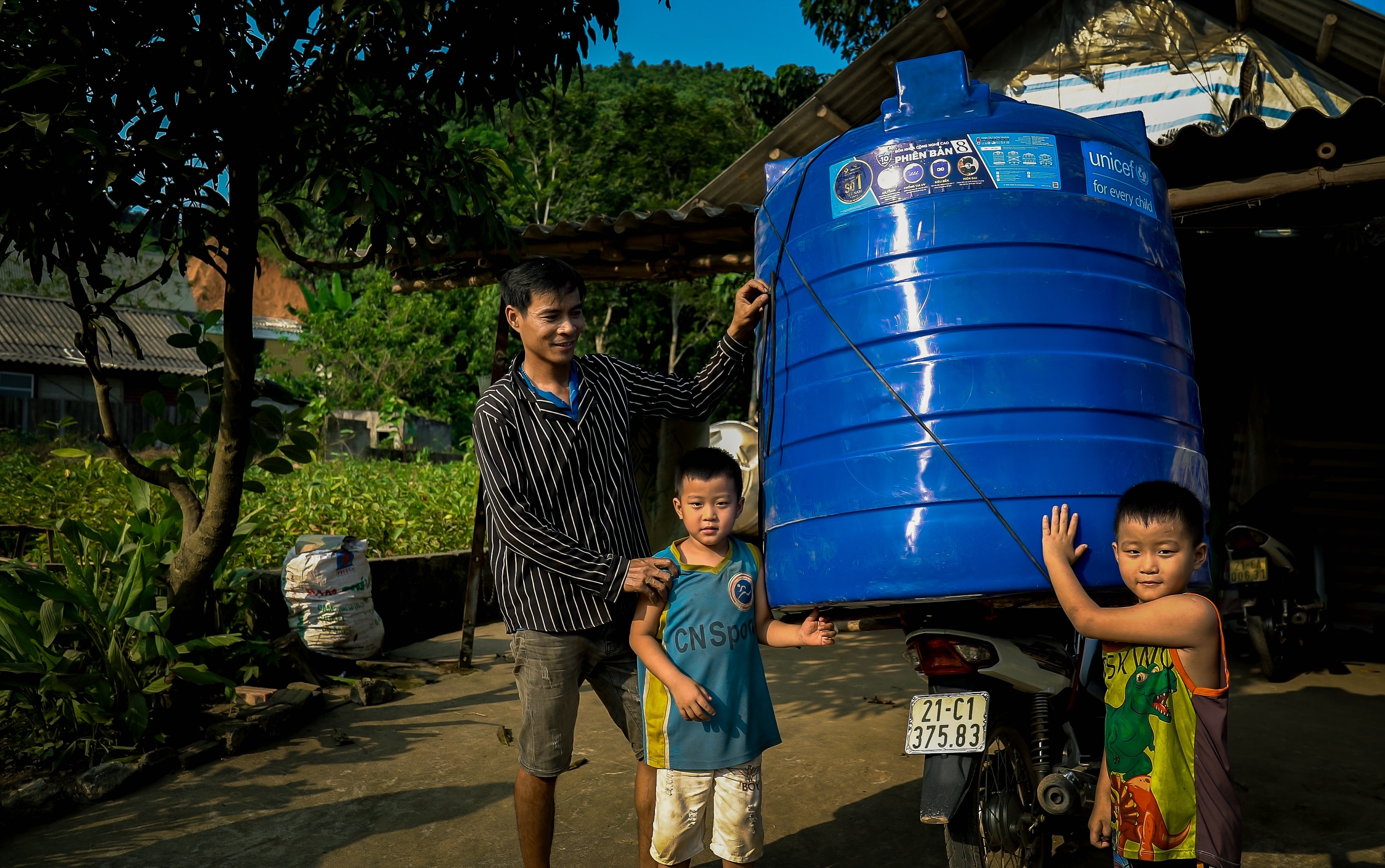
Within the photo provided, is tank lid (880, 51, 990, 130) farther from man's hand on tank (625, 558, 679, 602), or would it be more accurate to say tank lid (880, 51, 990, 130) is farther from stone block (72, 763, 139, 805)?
stone block (72, 763, 139, 805)

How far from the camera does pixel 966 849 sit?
252 cm

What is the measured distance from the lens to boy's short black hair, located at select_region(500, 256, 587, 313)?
8.29 ft

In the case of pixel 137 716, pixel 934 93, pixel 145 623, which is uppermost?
pixel 934 93

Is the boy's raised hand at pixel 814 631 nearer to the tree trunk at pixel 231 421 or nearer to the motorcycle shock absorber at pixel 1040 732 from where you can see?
the motorcycle shock absorber at pixel 1040 732

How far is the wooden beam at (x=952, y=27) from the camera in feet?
22.6

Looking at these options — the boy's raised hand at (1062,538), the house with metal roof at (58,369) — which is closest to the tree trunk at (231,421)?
the boy's raised hand at (1062,538)

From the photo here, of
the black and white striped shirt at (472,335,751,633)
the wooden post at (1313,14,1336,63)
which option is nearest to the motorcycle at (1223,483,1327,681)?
the wooden post at (1313,14,1336,63)

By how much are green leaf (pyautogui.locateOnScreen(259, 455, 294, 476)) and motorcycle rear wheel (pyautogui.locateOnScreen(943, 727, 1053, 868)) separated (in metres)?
3.30

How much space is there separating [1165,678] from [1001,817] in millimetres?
765

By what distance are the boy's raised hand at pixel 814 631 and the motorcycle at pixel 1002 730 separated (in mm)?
254

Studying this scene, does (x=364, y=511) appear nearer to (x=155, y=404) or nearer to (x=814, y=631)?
(x=155, y=404)

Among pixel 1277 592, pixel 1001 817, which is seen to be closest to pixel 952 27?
pixel 1277 592

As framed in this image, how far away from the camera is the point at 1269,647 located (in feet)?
17.9

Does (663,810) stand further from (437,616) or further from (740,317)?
(437,616)
